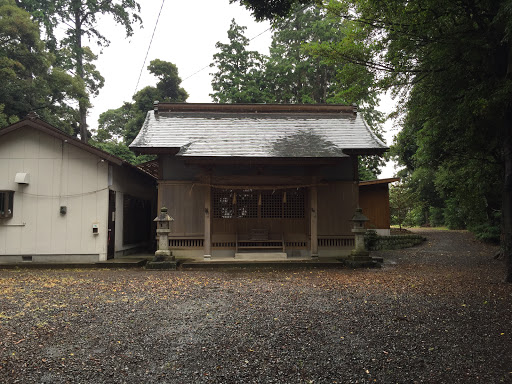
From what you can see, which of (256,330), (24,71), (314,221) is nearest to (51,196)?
(314,221)

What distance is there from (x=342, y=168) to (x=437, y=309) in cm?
640

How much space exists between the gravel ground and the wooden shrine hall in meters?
2.91

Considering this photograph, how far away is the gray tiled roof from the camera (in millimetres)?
9625

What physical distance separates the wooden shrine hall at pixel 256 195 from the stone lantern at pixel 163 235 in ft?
2.76

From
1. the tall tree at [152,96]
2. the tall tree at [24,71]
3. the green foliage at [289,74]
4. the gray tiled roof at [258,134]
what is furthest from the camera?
the tall tree at [152,96]

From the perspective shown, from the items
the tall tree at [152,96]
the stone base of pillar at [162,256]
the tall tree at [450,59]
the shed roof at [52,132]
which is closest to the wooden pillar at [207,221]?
the stone base of pillar at [162,256]

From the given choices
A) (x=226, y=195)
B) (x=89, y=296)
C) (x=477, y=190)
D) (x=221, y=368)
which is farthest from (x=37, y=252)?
(x=477, y=190)

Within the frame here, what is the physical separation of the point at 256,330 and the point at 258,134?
801cm

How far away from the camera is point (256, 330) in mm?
4039

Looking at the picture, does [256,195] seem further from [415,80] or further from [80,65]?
[80,65]

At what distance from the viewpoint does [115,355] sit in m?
3.34

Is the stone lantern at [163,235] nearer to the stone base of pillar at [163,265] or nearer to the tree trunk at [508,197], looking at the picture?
the stone base of pillar at [163,265]

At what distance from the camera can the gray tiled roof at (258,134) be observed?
962cm

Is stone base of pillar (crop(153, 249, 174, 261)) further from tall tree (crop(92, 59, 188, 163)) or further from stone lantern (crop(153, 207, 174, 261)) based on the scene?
tall tree (crop(92, 59, 188, 163))
